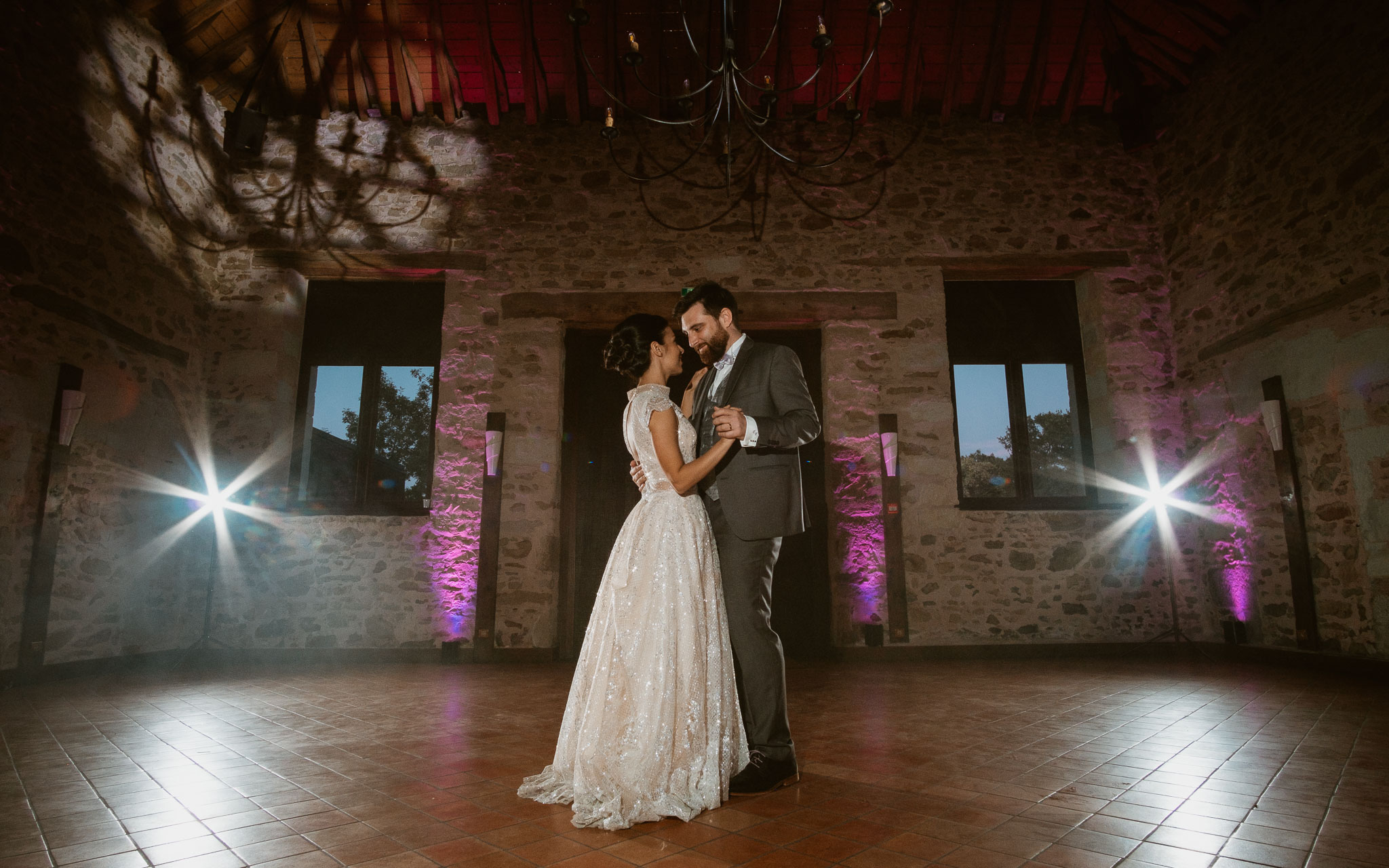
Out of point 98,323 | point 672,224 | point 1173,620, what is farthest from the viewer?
point 672,224

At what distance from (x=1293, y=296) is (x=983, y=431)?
2.43m

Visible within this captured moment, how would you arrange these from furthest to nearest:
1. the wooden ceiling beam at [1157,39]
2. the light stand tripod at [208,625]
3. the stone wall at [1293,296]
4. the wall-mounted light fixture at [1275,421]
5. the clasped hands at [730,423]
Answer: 1. the wooden ceiling beam at [1157,39]
2. the light stand tripod at [208,625]
3. the wall-mounted light fixture at [1275,421]
4. the stone wall at [1293,296]
5. the clasped hands at [730,423]

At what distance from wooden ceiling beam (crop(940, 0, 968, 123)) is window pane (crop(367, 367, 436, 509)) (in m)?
5.55

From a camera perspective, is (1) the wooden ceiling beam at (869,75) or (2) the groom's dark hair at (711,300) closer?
(2) the groom's dark hair at (711,300)

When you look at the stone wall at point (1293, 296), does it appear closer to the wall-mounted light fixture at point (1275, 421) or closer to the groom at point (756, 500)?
the wall-mounted light fixture at point (1275, 421)

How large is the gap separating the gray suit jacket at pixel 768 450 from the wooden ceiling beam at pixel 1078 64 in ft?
19.2

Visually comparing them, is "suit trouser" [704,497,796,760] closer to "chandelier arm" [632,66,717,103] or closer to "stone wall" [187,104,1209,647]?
"chandelier arm" [632,66,717,103]

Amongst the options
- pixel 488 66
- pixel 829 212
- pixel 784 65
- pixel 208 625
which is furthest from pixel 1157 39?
pixel 208 625

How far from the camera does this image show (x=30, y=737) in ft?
9.63

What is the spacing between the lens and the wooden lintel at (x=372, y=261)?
6363mm

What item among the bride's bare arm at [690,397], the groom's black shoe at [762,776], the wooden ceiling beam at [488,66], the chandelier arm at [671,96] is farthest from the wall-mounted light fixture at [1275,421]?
the wooden ceiling beam at [488,66]

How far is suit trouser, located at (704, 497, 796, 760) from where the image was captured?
2.22 m

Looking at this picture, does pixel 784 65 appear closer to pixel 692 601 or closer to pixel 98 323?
pixel 692 601

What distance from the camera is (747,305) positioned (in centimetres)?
641
